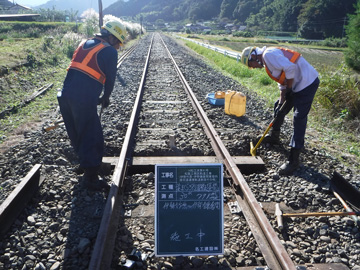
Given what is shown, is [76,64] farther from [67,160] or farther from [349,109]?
[349,109]

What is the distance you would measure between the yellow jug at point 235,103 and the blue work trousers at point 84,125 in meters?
3.67

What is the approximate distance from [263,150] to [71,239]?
3.41 meters

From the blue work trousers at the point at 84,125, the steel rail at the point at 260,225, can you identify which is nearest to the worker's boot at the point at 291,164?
the steel rail at the point at 260,225

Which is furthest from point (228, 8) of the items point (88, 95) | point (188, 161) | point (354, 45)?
point (88, 95)

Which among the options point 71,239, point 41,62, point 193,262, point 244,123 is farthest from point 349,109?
point 41,62

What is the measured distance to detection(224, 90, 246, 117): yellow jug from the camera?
6.75m

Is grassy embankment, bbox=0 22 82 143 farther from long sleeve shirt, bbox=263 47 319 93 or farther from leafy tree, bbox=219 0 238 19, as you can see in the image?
leafy tree, bbox=219 0 238 19

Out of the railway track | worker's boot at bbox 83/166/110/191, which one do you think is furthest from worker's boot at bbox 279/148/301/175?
worker's boot at bbox 83/166/110/191

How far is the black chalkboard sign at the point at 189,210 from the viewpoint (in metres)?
2.68

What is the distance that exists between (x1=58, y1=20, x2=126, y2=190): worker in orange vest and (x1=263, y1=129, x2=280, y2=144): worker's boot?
289 centimetres

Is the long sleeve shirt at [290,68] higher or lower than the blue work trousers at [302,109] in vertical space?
higher

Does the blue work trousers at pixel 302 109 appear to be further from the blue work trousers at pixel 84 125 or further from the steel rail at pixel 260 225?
the blue work trousers at pixel 84 125

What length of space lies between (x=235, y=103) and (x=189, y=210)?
14.8ft

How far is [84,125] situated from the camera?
12.4 ft
